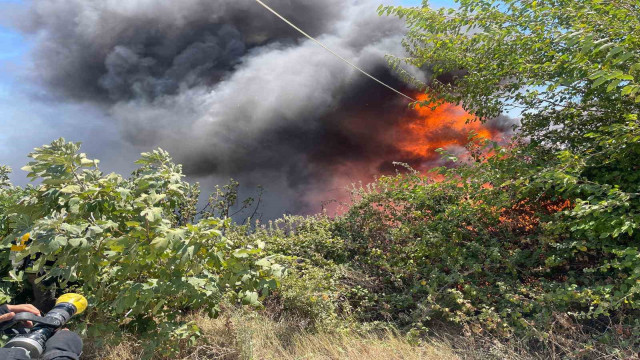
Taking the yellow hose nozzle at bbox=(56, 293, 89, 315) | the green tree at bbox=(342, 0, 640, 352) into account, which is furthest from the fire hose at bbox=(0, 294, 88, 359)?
the green tree at bbox=(342, 0, 640, 352)

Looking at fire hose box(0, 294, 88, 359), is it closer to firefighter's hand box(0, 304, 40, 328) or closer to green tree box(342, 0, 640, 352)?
firefighter's hand box(0, 304, 40, 328)

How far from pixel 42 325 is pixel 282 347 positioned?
2359 millimetres

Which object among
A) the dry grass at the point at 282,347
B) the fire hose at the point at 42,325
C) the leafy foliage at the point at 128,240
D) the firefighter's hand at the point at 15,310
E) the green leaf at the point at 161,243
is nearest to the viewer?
the fire hose at the point at 42,325

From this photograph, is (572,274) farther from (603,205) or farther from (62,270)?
(62,270)

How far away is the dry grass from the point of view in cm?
391

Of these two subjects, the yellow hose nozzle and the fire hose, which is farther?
the yellow hose nozzle

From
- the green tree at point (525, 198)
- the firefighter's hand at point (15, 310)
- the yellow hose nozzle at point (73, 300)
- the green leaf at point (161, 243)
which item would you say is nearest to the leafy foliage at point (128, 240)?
the green leaf at point (161, 243)

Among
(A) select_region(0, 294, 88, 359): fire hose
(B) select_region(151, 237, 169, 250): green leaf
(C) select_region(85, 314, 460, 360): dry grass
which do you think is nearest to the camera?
(A) select_region(0, 294, 88, 359): fire hose

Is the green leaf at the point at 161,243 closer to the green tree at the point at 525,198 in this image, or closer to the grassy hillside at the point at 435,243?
the grassy hillside at the point at 435,243

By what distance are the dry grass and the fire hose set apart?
5.28 ft

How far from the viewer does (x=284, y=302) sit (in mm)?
5230

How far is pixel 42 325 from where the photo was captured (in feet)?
7.58

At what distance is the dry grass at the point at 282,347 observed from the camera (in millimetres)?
3912

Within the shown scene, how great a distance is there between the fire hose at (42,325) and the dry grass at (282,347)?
1608mm
